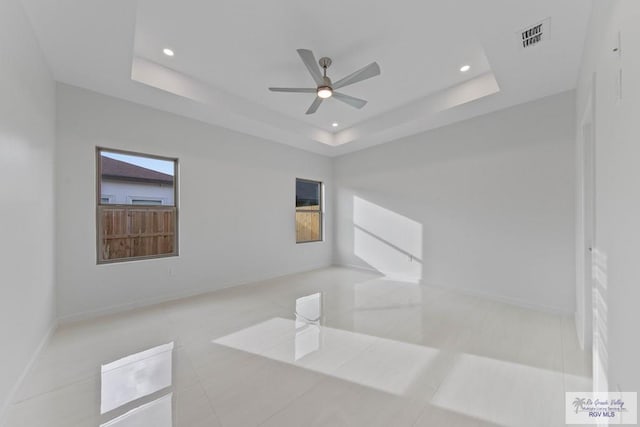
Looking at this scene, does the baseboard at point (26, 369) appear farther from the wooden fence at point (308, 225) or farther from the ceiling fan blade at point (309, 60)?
the wooden fence at point (308, 225)

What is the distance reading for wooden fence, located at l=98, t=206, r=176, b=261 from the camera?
11.1ft

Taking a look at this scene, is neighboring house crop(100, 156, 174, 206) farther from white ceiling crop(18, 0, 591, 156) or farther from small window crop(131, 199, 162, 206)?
white ceiling crop(18, 0, 591, 156)

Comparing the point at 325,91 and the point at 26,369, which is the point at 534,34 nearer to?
the point at 325,91

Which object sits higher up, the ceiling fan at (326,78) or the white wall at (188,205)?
the ceiling fan at (326,78)

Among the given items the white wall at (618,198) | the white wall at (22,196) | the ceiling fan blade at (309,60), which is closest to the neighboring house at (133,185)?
the white wall at (22,196)

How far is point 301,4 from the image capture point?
2305 mm

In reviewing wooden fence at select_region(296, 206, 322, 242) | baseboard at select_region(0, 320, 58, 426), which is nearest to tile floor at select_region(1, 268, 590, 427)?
baseboard at select_region(0, 320, 58, 426)

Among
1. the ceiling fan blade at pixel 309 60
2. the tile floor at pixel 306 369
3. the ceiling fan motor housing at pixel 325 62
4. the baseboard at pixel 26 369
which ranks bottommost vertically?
the tile floor at pixel 306 369

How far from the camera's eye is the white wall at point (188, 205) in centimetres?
307

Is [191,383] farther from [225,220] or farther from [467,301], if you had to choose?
[467,301]

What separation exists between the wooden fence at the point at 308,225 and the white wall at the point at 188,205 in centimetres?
22

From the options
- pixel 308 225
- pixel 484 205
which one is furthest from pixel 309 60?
pixel 308 225

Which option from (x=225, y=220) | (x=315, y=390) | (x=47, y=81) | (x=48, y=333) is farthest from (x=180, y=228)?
(x=315, y=390)

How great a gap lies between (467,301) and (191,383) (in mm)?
3751
